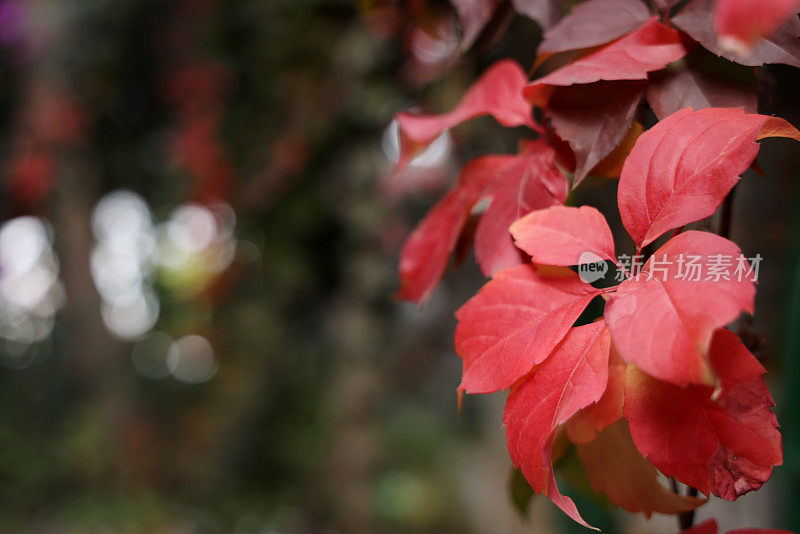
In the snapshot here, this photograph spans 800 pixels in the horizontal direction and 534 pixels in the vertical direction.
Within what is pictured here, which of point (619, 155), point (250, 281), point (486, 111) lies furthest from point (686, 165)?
point (250, 281)

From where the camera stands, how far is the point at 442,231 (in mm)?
394

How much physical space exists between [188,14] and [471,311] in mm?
2508

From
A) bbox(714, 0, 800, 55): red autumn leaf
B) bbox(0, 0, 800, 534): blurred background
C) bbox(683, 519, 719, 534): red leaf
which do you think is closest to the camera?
bbox(714, 0, 800, 55): red autumn leaf

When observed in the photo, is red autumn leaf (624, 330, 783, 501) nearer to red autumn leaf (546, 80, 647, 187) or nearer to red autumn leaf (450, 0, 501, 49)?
red autumn leaf (546, 80, 647, 187)

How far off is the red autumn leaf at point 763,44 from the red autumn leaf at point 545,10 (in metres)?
0.10

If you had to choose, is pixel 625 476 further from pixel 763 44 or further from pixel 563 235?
pixel 763 44

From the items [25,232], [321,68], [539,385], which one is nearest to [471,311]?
[539,385]

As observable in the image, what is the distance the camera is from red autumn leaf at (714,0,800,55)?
176 mm

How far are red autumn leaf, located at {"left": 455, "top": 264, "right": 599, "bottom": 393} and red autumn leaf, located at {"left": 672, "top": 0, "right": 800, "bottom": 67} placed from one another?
15cm

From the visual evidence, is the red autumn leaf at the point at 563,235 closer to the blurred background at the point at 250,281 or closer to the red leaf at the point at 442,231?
the red leaf at the point at 442,231

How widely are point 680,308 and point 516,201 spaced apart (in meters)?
0.14

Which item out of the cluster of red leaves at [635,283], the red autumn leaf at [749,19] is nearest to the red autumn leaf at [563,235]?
the cluster of red leaves at [635,283]

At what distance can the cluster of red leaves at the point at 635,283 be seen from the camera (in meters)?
0.22

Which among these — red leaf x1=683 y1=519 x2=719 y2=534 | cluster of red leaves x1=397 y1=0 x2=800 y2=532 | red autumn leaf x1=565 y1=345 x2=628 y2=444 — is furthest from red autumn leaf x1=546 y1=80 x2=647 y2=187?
red leaf x1=683 y1=519 x2=719 y2=534
